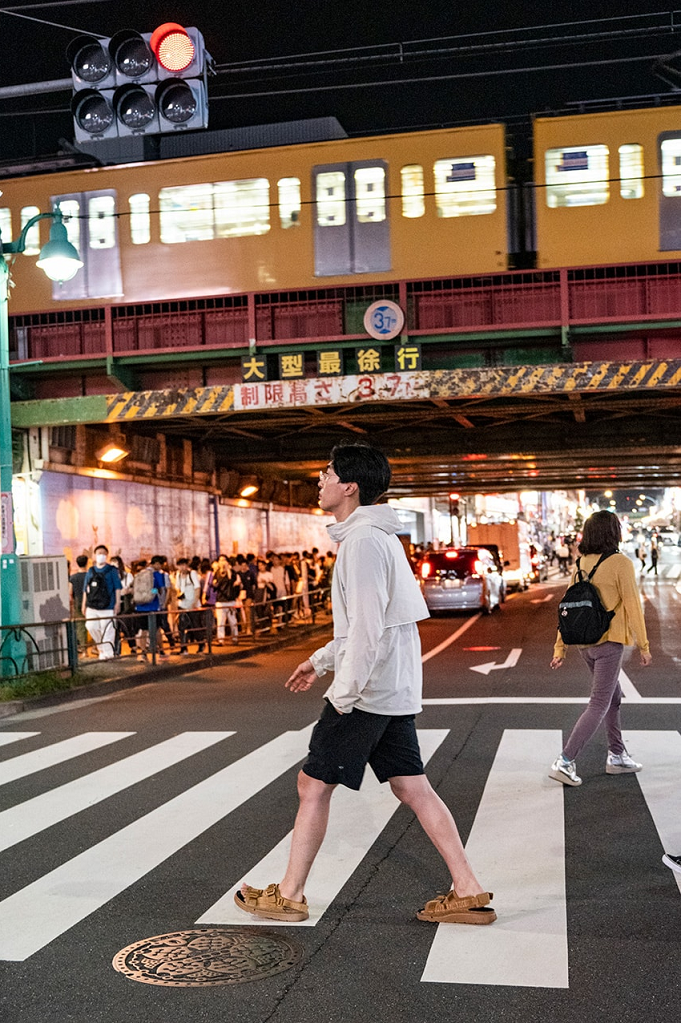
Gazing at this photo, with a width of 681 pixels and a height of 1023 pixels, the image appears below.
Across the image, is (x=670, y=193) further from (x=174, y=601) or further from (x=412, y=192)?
(x=174, y=601)

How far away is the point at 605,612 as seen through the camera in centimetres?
732

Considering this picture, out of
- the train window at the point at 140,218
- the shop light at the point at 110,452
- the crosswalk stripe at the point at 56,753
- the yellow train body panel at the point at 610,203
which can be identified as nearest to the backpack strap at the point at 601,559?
the crosswalk stripe at the point at 56,753

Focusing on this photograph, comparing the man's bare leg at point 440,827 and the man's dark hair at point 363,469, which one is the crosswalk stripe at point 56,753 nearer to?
the man's bare leg at point 440,827

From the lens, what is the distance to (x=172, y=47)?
384 inches

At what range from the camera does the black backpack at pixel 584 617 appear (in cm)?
727

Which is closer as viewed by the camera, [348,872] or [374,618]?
[374,618]

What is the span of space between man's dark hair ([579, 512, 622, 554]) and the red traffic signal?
574 centimetres

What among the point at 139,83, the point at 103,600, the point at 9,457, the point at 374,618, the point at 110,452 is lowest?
the point at 103,600

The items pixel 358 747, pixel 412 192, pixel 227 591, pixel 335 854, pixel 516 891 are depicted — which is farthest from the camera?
pixel 227 591

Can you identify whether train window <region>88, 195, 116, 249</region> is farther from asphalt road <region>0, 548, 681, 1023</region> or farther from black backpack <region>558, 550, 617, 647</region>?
black backpack <region>558, 550, 617, 647</region>

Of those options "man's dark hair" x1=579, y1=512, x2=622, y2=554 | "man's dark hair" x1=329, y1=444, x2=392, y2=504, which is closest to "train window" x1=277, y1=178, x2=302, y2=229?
"man's dark hair" x1=579, y1=512, x2=622, y2=554

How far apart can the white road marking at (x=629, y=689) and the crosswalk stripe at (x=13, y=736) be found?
20.7ft

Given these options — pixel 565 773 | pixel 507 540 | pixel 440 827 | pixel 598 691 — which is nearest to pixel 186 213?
pixel 598 691

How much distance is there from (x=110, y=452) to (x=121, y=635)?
309 inches
